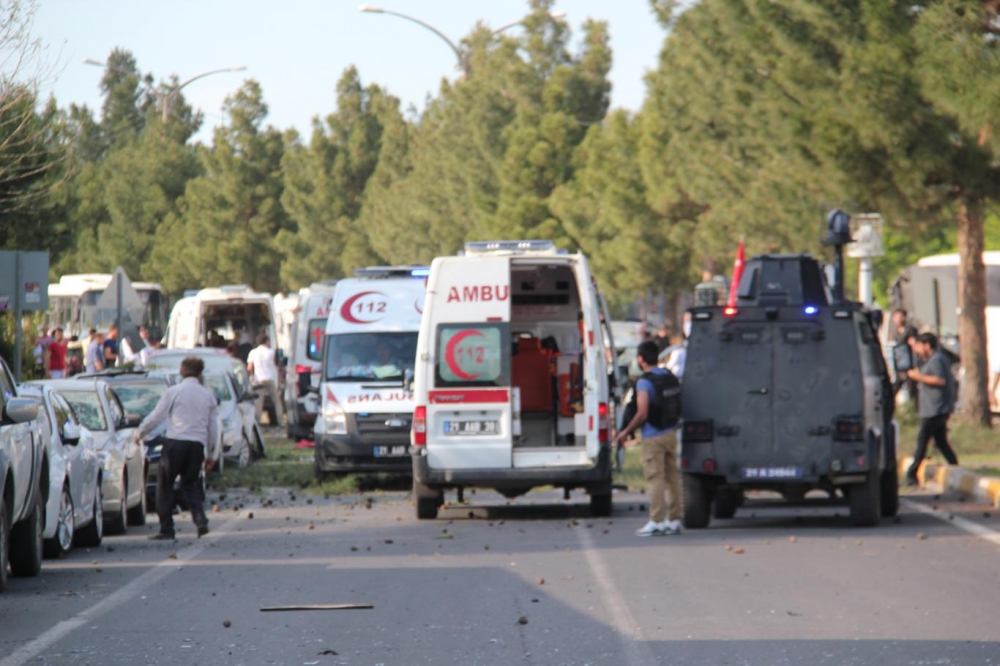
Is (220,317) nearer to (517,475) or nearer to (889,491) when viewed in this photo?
(517,475)

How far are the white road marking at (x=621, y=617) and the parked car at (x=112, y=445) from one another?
4718 millimetres

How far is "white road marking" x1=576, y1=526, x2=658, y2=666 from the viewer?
31.0ft

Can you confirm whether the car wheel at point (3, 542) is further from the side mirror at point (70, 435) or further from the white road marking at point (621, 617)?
the white road marking at point (621, 617)

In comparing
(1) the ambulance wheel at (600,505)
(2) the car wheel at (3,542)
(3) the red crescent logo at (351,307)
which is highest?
(3) the red crescent logo at (351,307)

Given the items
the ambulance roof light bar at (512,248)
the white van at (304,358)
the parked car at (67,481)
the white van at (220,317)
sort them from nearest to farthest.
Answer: the parked car at (67,481), the ambulance roof light bar at (512,248), the white van at (304,358), the white van at (220,317)

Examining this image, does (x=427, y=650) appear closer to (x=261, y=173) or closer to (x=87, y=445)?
(x=87, y=445)

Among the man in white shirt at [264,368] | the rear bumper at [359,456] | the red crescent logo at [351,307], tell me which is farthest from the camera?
the man in white shirt at [264,368]

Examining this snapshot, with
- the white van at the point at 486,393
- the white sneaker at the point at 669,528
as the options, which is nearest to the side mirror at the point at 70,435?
the white van at the point at 486,393

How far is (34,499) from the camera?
13.5m

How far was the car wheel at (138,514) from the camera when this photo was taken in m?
19.1

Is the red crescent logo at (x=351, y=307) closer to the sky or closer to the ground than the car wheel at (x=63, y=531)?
Answer: closer to the sky

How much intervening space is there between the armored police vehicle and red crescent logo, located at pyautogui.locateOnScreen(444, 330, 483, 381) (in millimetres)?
2439

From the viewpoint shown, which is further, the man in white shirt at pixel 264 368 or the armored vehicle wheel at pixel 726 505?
the man in white shirt at pixel 264 368

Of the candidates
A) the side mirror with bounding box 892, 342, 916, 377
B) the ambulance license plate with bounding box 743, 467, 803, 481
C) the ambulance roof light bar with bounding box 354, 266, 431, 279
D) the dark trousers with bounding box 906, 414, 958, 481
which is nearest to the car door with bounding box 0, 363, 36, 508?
the ambulance license plate with bounding box 743, 467, 803, 481
